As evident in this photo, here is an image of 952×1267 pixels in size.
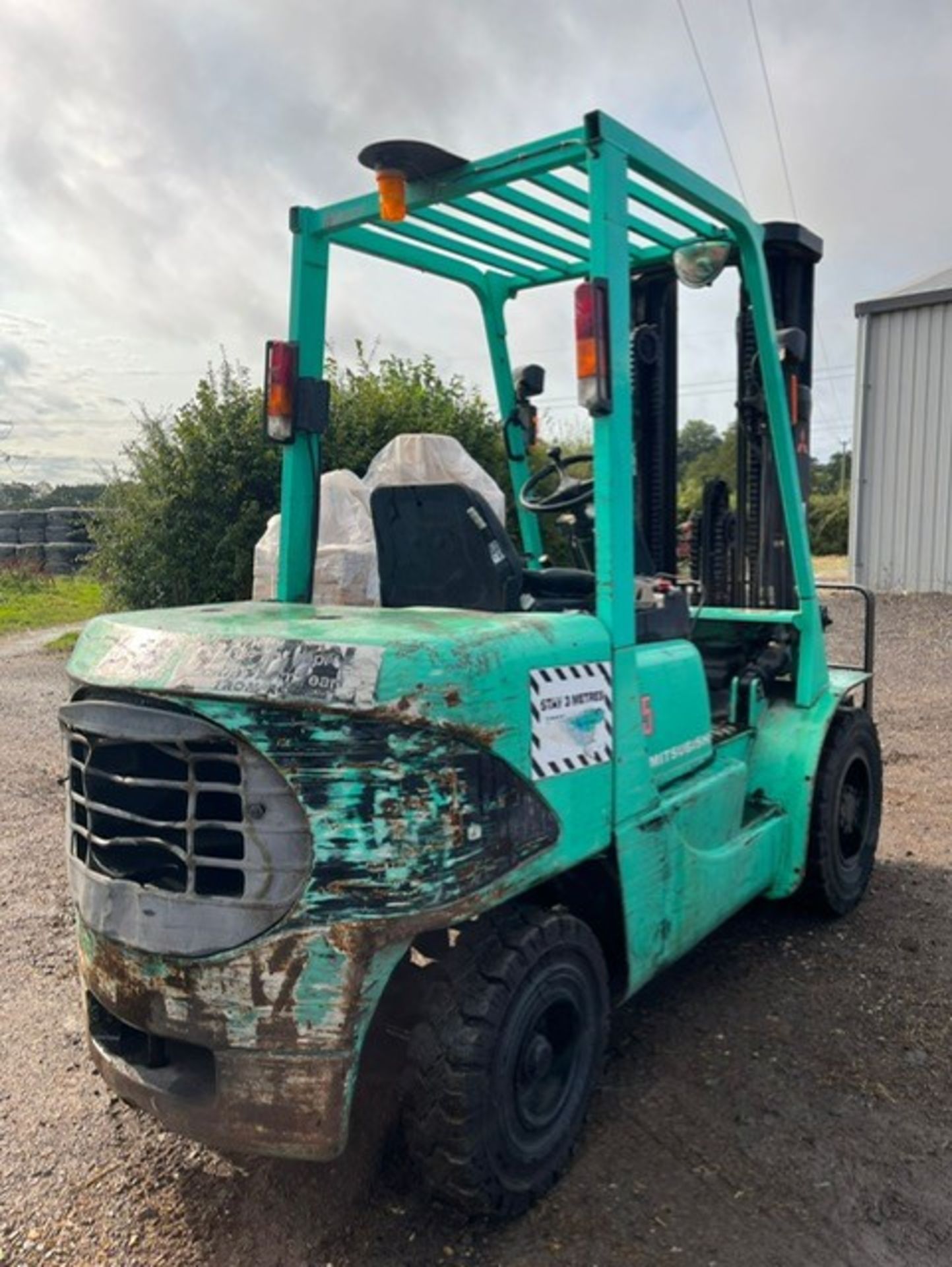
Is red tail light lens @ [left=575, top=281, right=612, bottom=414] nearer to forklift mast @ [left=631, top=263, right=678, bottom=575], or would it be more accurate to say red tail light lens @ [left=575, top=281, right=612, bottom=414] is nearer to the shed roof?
forklift mast @ [left=631, top=263, right=678, bottom=575]

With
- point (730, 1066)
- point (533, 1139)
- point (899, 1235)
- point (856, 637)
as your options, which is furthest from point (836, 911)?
point (856, 637)

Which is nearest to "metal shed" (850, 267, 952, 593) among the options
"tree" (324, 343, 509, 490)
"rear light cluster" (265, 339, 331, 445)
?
"tree" (324, 343, 509, 490)

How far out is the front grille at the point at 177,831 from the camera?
2375mm

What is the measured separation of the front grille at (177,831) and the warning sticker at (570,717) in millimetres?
638

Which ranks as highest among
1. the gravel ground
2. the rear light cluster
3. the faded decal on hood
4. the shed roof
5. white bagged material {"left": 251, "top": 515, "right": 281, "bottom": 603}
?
the shed roof

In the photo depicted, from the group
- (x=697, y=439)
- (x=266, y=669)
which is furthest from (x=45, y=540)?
(x=697, y=439)

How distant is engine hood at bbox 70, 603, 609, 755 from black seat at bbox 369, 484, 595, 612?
39 cm

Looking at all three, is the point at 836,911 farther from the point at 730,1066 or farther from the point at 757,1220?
the point at 757,1220

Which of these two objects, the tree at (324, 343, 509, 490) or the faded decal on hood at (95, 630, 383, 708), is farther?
the tree at (324, 343, 509, 490)

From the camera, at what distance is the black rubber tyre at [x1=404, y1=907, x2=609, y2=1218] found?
2463mm

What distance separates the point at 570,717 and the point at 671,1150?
126 centimetres

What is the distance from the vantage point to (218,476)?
11.4m

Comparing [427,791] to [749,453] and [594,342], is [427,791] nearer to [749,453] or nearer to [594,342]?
[594,342]

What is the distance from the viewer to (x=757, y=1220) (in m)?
2.59
